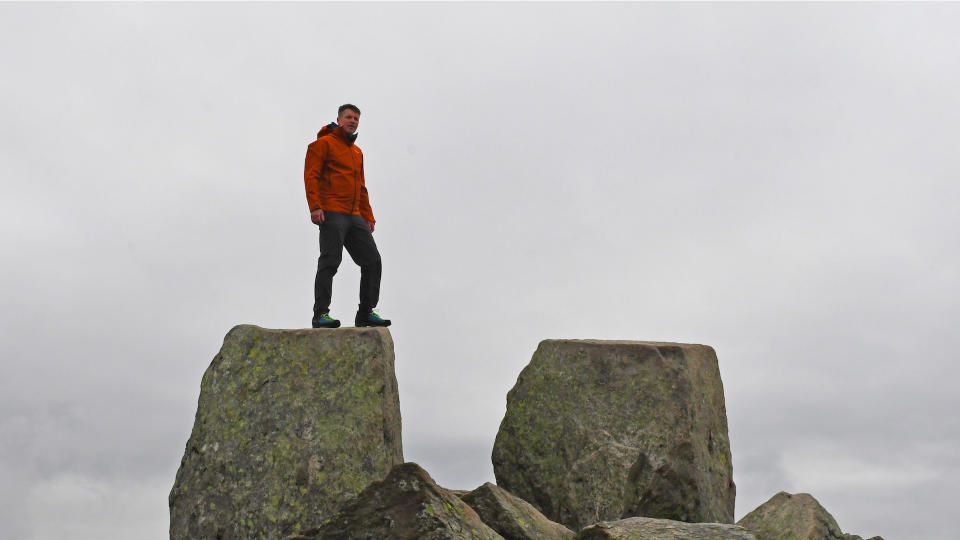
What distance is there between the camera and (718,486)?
13516 mm

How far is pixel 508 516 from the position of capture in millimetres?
10477

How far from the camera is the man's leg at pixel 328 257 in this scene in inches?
528

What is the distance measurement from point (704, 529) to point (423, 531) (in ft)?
10.3

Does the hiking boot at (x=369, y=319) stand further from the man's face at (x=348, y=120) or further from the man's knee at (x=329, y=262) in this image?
the man's face at (x=348, y=120)

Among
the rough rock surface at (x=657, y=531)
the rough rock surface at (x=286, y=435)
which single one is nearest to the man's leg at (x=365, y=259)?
the rough rock surface at (x=286, y=435)

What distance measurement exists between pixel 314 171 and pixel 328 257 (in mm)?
1165

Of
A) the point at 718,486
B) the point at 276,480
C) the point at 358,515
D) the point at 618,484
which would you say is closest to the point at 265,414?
the point at 276,480

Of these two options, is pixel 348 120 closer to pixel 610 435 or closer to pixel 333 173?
pixel 333 173

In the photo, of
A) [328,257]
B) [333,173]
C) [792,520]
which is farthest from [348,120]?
[792,520]

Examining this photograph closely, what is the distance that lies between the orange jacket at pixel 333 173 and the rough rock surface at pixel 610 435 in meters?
3.33

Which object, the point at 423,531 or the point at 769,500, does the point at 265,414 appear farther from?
the point at 769,500

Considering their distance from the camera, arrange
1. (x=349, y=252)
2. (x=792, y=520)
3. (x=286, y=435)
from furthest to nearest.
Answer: (x=349, y=252) → (x=792, y=520) → (x=286, y=435)

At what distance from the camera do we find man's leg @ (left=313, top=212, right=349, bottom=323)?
13.4m

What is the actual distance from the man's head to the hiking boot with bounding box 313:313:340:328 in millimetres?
2599
